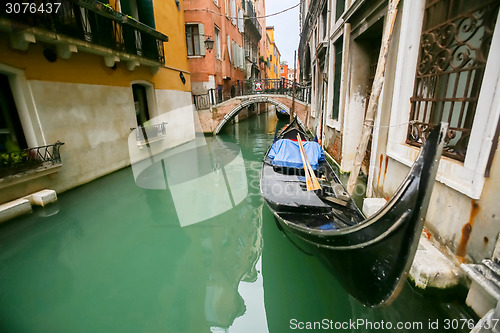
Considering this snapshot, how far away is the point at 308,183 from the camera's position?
9.74 feet

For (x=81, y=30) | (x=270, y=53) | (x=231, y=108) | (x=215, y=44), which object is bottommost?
(x=231, y=108)

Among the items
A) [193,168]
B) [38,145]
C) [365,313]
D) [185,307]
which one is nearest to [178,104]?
[193,168]

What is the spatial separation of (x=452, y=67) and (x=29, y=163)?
5425 mm

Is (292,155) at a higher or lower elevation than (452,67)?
lower

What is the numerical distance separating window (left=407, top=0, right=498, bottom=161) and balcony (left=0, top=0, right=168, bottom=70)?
4.86 metres

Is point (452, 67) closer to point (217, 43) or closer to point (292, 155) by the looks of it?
point (292, 155)

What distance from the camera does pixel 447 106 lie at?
224 centimetres

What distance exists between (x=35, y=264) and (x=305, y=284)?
2995mm

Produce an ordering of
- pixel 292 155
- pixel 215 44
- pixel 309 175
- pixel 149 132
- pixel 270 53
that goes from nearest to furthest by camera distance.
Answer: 1. pixel 309 175
2. pixel 292 155
3. pixel 149 132
4. pixel 215 44
5. pixel 270 53

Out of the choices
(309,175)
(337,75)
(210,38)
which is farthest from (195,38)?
(309,175)

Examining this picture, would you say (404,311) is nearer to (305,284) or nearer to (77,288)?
(305,284)

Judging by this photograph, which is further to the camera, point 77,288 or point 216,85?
point 216,85

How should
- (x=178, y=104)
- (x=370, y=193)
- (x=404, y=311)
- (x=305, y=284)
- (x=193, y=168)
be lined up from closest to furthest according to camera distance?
(x=404, y=311), (x=305, y=284), (x=370, y=193), (x=193, y=168), (x=178, y=104)

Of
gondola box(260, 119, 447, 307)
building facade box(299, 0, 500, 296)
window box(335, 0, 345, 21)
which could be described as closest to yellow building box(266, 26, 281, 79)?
window box(335, 0, 345, 21)
